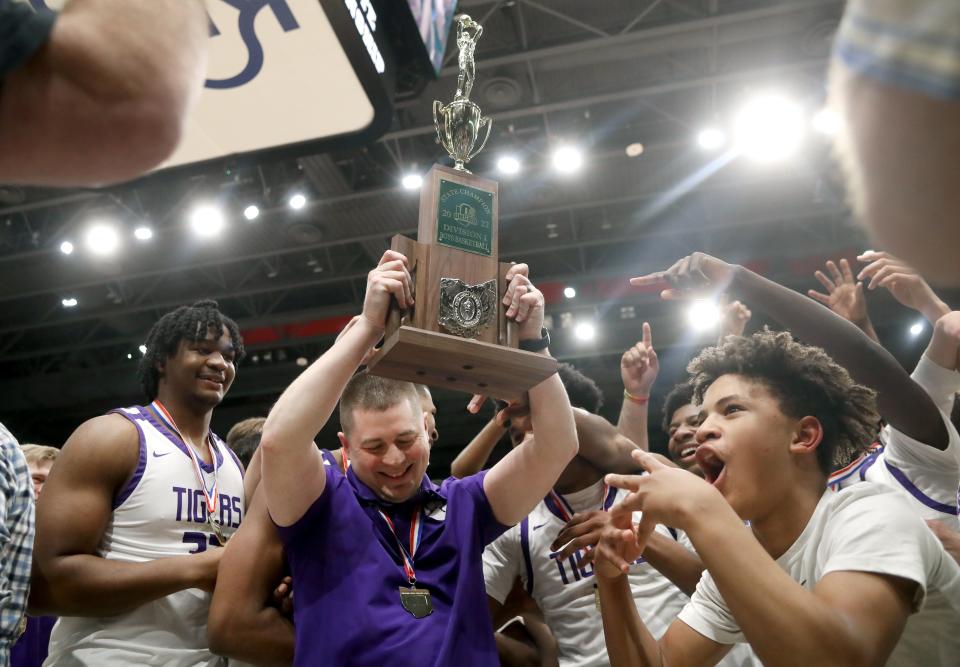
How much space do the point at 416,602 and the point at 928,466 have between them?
5.69 feet

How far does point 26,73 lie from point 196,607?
2137 mm

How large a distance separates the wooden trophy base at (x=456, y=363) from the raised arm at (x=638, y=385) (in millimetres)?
1656

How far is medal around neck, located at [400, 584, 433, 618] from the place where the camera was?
2.14m

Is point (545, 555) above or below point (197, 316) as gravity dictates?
below

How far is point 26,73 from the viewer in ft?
2.38

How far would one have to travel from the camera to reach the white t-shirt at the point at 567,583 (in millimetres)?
2963

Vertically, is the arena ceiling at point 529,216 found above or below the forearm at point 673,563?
above

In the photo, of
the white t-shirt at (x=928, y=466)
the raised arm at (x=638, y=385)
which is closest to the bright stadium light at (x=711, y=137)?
the raised arm at (x=638, y=385)

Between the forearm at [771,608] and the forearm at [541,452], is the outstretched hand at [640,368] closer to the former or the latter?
the forearm at [541,452]

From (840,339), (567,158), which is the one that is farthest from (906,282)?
(567,158)

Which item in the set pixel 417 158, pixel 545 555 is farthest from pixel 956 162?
pixel 417 158

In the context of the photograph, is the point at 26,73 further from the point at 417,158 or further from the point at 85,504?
the point at 417,158

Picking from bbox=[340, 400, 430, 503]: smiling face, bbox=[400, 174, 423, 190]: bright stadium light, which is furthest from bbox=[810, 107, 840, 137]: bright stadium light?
bbox=[400, 174, 423, 190]: bright stadium light

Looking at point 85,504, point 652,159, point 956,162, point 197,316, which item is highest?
point 652,159
